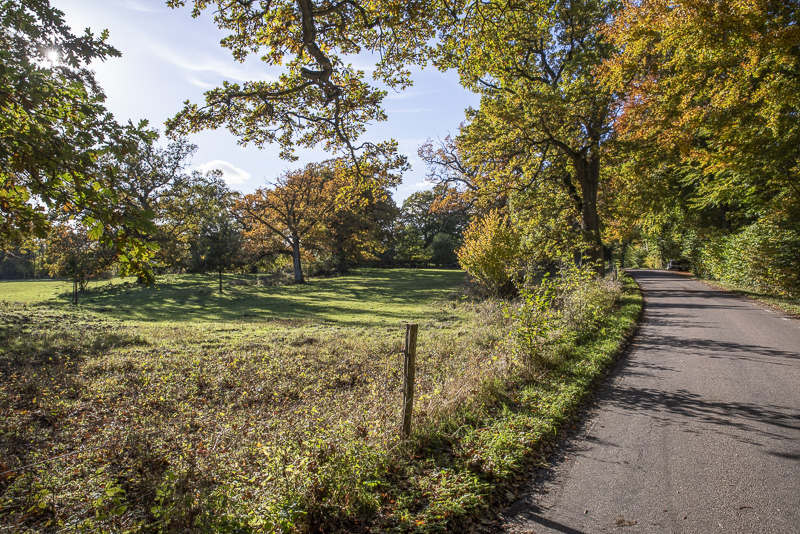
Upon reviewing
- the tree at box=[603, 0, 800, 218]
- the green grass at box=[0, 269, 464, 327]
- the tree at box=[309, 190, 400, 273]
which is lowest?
the green grass at box=[0, 269, 464, 327]

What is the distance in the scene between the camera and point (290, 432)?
4.74 m

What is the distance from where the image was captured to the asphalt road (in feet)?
10.9

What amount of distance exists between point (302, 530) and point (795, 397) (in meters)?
6.92

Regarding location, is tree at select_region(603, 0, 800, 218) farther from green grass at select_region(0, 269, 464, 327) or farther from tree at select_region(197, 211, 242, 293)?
tree at select_region(197, 211, 242, 293)

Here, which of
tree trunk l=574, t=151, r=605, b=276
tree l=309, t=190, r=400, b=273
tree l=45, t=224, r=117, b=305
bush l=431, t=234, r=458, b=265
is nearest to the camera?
tree trunk l=574, t=151, r=605, b=276

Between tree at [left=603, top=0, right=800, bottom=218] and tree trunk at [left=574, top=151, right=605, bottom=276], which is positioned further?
tree trunk at [left=574, top=151, right=605, bottom=276]

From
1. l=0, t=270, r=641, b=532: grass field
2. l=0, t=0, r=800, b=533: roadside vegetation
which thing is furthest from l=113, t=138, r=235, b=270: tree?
l=0, t=270, r=641, b=532: grass field

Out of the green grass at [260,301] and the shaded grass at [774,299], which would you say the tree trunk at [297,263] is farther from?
the shaded grass at [774,299]

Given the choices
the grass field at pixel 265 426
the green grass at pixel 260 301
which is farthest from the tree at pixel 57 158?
the green grass at pixel 260 301

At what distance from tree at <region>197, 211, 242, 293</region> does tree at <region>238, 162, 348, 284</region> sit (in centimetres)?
645

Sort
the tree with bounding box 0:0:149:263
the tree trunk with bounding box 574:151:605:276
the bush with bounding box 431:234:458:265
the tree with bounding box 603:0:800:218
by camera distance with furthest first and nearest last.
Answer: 1. the bush with bounding box 431:234:458:265
2. the tree trunk with bounding box 574:151:605:276
3. the tree with bounding box 603:0:800:218
4. the tree with bounding box 0:0:149:263

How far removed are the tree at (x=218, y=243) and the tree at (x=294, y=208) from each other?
6.45 metres

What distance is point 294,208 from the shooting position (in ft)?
120

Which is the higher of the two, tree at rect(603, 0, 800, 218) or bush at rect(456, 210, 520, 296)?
tree at rect(603, 0, 800, 218)
